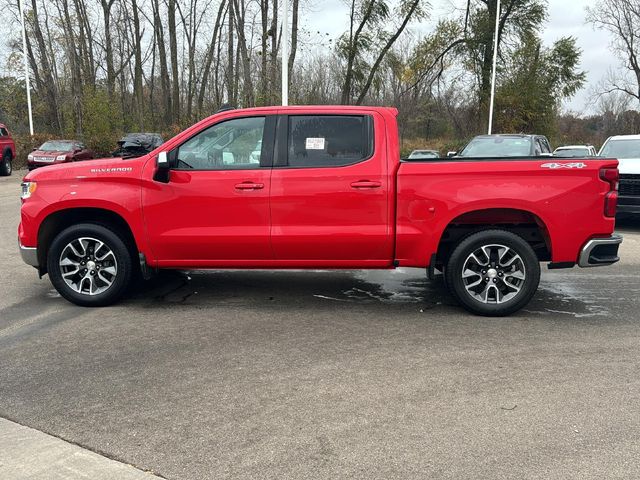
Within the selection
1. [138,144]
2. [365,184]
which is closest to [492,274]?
[365,184]

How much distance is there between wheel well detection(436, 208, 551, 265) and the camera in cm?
552

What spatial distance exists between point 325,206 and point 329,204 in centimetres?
4

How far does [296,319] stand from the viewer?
17.9 feet

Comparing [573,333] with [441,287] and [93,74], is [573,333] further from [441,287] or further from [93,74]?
[93,74]

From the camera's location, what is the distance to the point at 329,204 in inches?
215

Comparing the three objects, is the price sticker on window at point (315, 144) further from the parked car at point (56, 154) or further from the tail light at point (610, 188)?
the parked car at point (56, 154)

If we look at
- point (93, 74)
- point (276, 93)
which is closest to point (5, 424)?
point (276, 93)

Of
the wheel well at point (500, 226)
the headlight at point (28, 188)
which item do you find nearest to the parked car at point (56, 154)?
the headlight at point (28, 188)

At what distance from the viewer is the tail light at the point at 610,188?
525 centimetres

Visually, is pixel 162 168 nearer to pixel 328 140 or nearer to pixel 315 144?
pixel 315 144

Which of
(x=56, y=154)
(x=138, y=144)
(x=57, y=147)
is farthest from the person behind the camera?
(x=57, y=147)

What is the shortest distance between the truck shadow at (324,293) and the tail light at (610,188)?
3.56ft

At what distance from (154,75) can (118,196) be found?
43.2 m

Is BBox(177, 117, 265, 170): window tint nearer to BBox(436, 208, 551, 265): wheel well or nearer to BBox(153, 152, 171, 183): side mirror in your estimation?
BBox(153, 152, 171, 183): side mirror
